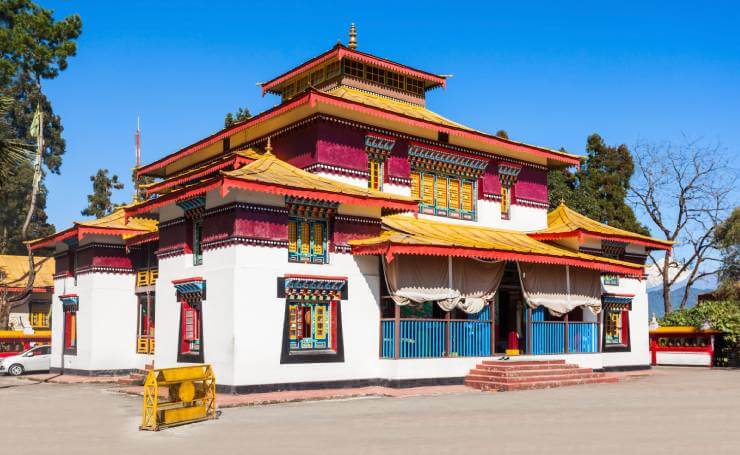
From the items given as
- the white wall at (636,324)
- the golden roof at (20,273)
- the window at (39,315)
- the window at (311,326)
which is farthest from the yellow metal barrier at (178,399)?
the golden roof at (20,273)

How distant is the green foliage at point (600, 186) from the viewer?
48438mm

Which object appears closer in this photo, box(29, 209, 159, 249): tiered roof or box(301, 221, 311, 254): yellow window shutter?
box(301, 221, 311, 254): yellow window shutter

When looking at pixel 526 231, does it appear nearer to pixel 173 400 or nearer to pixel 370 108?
pixel 370 108

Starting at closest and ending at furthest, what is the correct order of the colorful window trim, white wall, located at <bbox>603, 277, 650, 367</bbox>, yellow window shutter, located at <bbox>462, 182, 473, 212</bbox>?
1. the colorful window trim
2. yellow window shutter, located at <bbox>462, 182, 473, 212</bbox>
3. white wall, located at <bbox>603, 277, 650, 367</bbox>

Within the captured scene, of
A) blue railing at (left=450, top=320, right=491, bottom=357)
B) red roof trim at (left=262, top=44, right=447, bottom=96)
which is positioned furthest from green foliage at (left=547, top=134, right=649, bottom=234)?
blue railing at (left=450, top=320, right=491, bottom=357)

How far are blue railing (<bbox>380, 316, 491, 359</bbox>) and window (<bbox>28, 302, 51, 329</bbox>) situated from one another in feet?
97.3

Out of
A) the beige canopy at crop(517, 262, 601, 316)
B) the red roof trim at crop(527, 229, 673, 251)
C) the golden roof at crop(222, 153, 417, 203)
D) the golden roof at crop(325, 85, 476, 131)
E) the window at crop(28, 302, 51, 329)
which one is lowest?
the window at crop(28, 302, 51, 329)

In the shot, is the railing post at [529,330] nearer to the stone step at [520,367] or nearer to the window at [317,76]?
the stone step at [520,367]

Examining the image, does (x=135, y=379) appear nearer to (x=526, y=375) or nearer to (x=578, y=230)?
(x=526, y=375)

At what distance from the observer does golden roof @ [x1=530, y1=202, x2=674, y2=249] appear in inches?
1131

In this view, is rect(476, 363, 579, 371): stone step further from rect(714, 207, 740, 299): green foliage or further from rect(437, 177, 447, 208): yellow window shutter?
rect(714, 207, 740, 299): green foliage

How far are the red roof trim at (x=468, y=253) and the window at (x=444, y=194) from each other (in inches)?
168

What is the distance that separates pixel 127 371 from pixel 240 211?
11719 millimetres

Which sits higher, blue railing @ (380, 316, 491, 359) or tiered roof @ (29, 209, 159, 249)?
tiered roof @ (29, 209, 159, 249)
